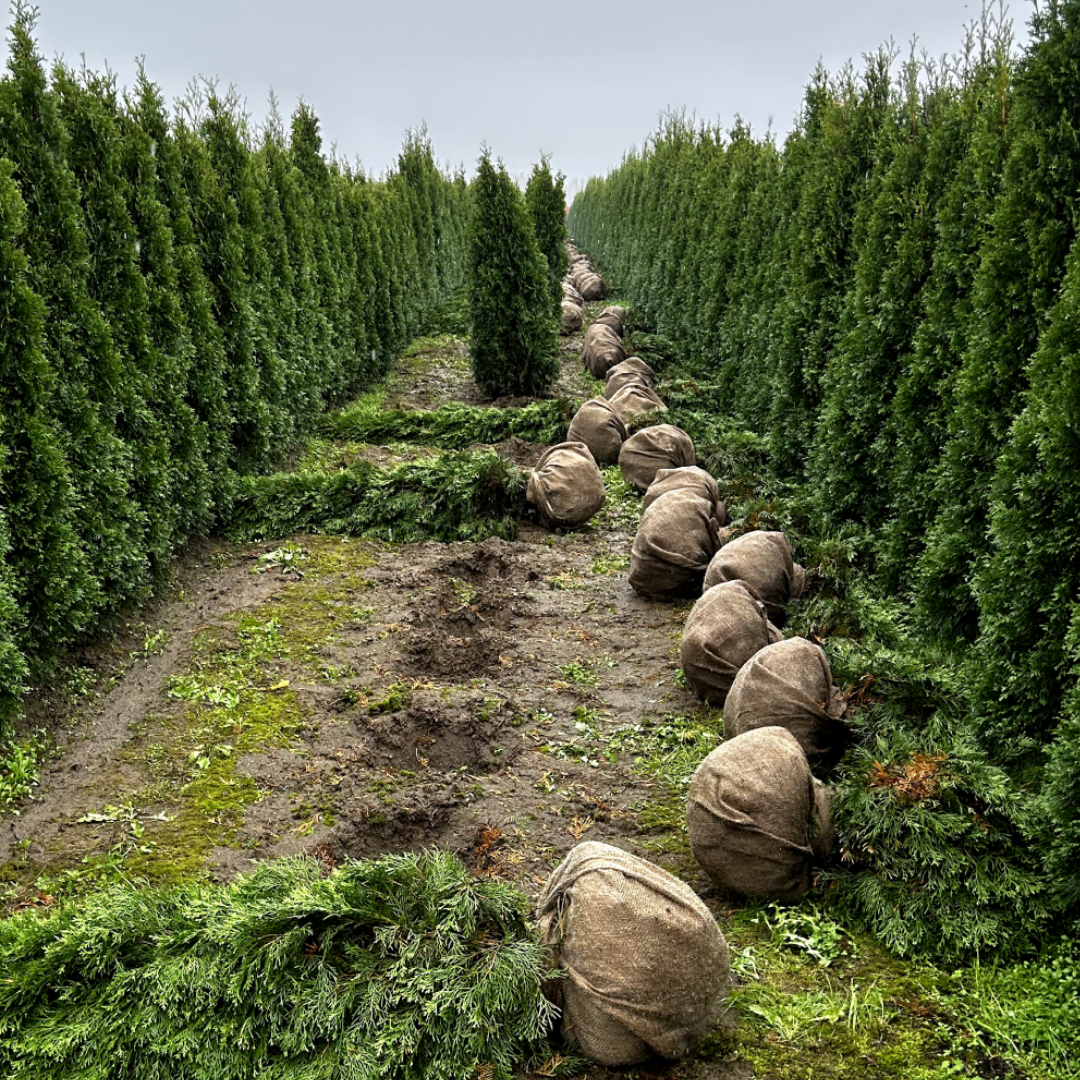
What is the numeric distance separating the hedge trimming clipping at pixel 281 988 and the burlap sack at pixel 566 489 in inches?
230

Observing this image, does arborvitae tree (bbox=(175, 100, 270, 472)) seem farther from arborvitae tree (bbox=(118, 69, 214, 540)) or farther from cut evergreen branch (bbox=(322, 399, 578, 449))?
cut evergreen branch (bbox=(322, 399, 578, 449))

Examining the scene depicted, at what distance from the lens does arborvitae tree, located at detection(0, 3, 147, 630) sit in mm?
A: 5746

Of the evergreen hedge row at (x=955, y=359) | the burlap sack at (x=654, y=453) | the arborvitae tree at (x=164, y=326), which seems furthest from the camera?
the burlap sack at (x=654, y=453)

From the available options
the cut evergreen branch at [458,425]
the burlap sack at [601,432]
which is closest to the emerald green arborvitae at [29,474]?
the burlap sack at [601,432]

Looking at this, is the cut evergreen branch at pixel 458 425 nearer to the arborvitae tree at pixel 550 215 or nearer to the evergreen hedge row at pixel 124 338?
the evergreen hedge row at pixel 124 338

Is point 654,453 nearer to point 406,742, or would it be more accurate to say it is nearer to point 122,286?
point 406,742

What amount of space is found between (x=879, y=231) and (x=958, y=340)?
71.7 inches

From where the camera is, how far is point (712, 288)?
1290 cm

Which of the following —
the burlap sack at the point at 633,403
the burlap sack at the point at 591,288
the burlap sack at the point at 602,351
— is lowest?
the burlap sack at the point at 633,403

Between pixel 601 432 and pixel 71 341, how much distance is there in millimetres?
5924

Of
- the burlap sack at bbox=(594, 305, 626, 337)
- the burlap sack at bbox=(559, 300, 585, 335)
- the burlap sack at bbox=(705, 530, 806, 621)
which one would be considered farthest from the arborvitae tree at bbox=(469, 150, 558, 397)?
the burlap sack at bbox=(705, 530, 806, 621)

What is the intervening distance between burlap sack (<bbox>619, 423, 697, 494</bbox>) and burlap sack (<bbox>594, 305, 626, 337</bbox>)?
27.1ft

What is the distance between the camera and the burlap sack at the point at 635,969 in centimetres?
277

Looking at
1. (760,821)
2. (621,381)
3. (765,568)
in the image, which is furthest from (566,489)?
(760,821)
